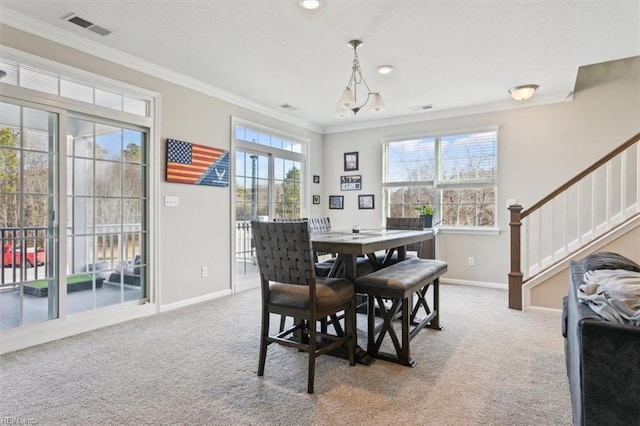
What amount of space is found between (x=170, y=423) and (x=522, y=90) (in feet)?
15.4

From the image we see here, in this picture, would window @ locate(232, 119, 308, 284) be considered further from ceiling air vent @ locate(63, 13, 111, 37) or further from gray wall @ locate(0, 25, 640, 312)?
ceiling air vent @ locate(63, 13, 111, 37)

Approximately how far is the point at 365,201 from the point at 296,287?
3959mm

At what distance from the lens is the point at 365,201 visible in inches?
238

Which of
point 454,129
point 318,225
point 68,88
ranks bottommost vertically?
point 318,225

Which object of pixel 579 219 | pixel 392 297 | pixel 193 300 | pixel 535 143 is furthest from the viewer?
pixel 535 143

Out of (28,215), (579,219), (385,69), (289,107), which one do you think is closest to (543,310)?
(579,219)

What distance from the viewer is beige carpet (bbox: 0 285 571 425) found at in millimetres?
1838

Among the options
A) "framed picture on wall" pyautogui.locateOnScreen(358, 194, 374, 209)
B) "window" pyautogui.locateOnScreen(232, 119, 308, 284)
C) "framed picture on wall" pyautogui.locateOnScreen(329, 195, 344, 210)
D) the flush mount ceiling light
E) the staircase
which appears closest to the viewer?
the staircase

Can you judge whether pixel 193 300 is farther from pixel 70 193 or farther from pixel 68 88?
pixel 68 88

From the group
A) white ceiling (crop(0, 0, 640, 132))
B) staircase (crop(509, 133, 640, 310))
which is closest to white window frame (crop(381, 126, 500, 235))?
staircase (crop(509, 133, 640, 310))

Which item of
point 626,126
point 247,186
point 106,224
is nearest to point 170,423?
point 106,224

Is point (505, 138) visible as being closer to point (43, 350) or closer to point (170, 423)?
point (170, 423)

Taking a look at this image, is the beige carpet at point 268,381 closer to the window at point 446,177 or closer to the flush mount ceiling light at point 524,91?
the window at point 446,177

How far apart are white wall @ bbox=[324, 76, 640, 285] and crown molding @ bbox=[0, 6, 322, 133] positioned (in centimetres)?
253
